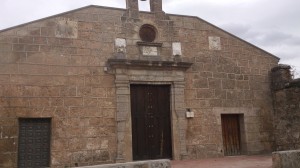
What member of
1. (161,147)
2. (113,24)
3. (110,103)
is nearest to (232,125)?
(161,147)

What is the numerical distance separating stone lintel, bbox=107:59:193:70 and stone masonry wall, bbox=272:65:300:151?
3.50m

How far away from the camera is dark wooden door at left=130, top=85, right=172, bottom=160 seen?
33.3 feet

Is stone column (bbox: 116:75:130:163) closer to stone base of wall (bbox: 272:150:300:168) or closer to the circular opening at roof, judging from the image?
the circular opening at roof

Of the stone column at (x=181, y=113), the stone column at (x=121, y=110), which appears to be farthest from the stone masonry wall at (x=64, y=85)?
the stone column at (x=181, y=113)

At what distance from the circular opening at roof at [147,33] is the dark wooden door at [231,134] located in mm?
3615

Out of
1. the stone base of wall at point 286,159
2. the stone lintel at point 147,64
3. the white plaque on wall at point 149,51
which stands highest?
the white plaque on wall at point 149,51

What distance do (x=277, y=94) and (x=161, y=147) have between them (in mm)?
4748

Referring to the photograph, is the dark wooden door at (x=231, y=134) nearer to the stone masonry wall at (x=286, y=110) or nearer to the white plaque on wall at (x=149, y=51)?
the stone masonry wall at (x=286, y=110)

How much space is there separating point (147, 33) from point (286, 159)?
602 cm

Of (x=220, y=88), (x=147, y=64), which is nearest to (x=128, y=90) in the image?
(x=147, y=64)

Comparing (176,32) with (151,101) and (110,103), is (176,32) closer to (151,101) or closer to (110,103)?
(151,101)

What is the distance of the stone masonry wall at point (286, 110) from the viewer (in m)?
10.9

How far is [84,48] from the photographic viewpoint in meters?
9.89

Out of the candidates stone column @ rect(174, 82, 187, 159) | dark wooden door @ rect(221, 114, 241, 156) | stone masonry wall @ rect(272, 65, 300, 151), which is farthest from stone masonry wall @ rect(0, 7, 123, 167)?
stone masonry wall @ rect(272, 65, 300, 151)
